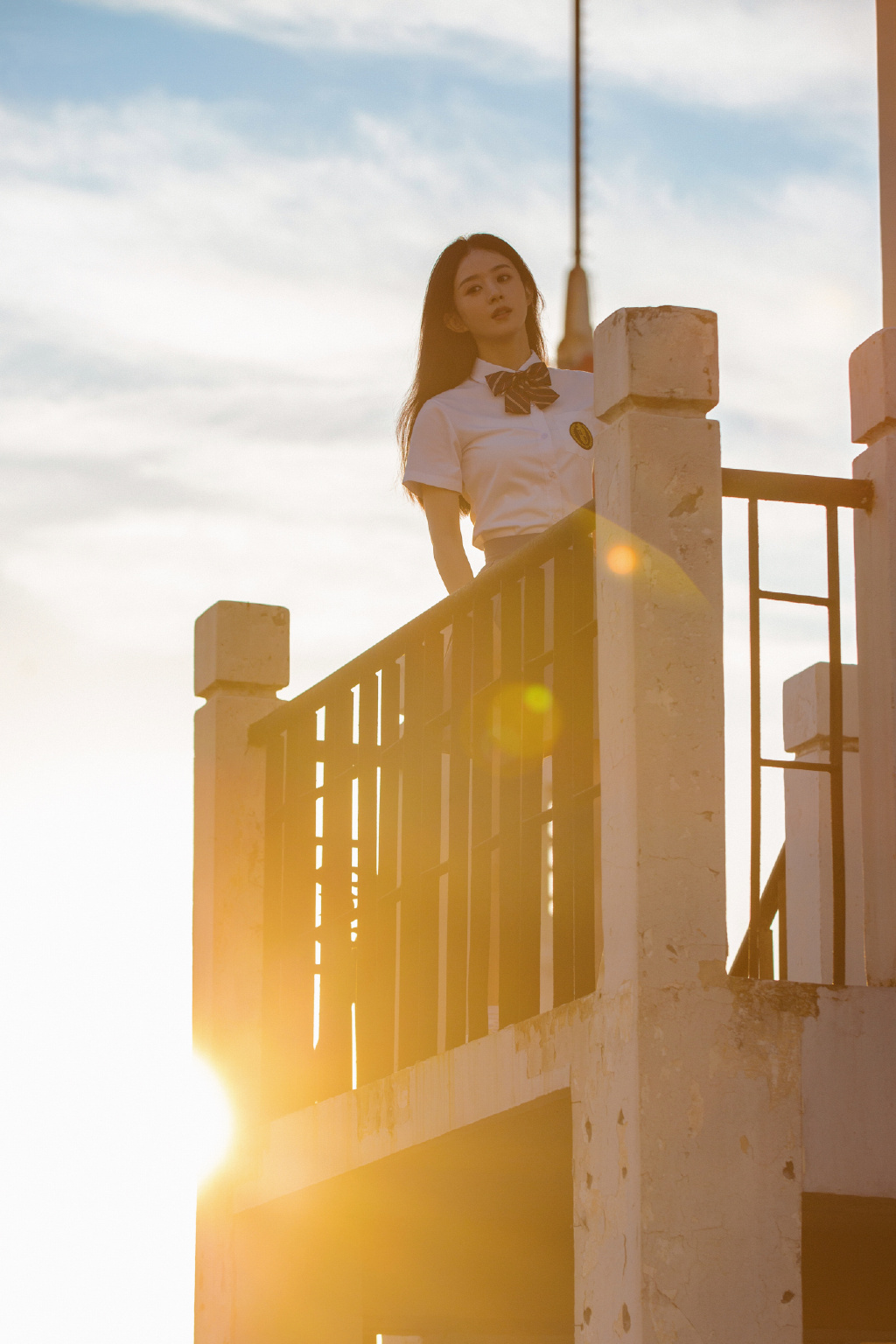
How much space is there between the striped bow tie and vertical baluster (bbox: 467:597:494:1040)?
941 millimetres

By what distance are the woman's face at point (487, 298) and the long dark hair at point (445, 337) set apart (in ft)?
0.08

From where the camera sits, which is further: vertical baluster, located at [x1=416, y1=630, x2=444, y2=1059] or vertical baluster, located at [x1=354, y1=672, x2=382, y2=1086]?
vertical baluster, located at [x1=354, y1=672, x2=382, y2=1086]

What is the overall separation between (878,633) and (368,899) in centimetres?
192

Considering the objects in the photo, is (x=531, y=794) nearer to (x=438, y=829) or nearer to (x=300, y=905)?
(x=438, y=829)

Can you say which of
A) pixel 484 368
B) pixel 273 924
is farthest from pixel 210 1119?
pixel 484 368

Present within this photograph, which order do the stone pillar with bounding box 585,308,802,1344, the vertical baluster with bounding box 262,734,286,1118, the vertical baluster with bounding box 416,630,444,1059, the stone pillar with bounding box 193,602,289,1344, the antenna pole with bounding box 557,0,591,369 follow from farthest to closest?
the antenna pole with bounding box 557,0,591,369 → the stone pillar with bounding box 193,602,289,1344 → the vertical baluster with bounding box 262,734,286,1118 → the vertical baluster with bounding box 416,630,444,1059 → the stone pillar with bounding box 585,308,802,1344

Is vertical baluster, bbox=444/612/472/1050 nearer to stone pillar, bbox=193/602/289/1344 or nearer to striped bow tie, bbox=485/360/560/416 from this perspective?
striped bow tie, bbox=485/360/560/416

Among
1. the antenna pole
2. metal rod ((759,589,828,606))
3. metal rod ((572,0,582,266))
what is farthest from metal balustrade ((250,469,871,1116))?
metal rod ((572,0,582,266))

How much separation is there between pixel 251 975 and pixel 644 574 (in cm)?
312

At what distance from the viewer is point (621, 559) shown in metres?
4.54

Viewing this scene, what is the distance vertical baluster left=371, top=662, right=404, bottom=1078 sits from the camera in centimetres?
589

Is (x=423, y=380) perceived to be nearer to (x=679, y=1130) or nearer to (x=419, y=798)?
(x=419, y=798)

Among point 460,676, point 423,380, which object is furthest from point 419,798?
point 423,380

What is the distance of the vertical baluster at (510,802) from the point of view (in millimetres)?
5039
